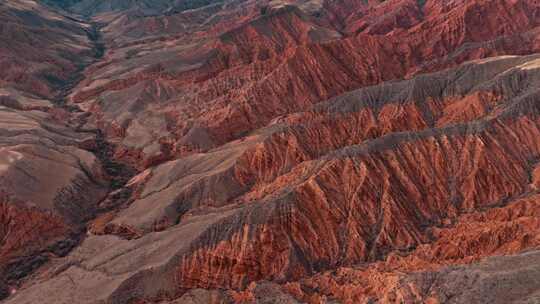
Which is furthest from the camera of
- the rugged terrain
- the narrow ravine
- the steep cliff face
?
the steep cliff face

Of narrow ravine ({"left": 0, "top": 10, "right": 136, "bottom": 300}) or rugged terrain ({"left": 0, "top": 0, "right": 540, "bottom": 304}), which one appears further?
narrow ravine ({"left": 0, "top": 10, "right": 136, "bottom": 300})

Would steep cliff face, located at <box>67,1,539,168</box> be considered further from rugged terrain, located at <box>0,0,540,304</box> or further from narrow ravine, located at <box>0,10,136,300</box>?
narrow ravine, located at <box>0,10,136,300</box>

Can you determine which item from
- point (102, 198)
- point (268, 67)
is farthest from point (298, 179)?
point (268, 67)

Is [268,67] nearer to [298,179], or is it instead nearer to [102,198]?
[102,198]

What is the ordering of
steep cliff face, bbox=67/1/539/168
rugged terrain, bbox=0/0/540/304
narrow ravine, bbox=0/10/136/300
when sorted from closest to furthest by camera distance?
rugged terrain, bbox=0/0/540/304
narrow ravine, bbox=0/10/136/300
steep cliff face, bbox=67/1/539/168

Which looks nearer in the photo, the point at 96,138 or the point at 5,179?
the point at 5,179

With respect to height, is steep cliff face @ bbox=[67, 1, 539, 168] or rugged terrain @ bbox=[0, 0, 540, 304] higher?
steep cliff face @ bbox=[67, 1, 539, 168]

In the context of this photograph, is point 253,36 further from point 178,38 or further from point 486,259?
point 486,259

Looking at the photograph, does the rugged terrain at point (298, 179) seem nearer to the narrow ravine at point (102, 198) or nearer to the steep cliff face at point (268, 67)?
the narrow ravine at point (102, 198)

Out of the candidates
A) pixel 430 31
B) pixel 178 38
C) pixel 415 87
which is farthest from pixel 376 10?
pixel 415 87

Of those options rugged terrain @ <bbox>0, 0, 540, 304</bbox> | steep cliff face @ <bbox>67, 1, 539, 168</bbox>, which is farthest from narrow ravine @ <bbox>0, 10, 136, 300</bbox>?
steep cliff face @ <bbox>67, 1, 539, 168</bbox>
